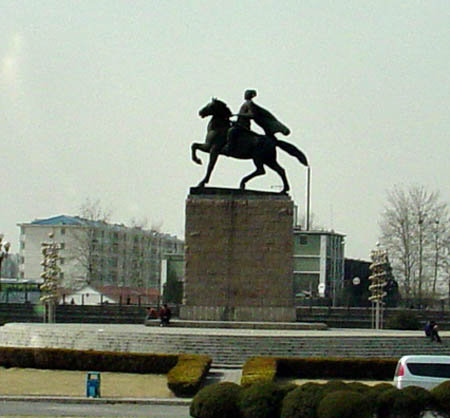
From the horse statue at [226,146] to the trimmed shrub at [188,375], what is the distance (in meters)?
10.1

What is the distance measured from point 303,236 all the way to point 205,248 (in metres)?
41.9

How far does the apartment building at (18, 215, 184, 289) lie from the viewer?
100 metres

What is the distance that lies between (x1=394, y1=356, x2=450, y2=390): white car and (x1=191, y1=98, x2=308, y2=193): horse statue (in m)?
14.6

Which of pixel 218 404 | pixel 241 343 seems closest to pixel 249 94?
pixel 241 343

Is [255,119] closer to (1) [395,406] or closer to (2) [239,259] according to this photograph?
(2) [239,259]

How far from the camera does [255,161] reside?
39312mm

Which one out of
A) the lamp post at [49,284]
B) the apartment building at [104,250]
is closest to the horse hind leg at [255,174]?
the lamp post at [49,284]

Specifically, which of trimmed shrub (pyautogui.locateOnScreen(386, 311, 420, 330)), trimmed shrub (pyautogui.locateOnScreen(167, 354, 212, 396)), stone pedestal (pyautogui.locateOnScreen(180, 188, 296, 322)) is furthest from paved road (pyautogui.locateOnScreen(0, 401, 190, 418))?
trimmed shrub (pyautogui.locateOnScreen(386, 311, 420, 330))

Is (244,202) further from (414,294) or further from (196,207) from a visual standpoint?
(414,294)

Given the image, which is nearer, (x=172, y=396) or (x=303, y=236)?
(x=172, y=396)

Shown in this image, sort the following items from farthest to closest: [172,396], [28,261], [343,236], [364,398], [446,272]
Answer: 1. [28,261]
2. [343,236]
3. [446,272]
4. [172,396]
5. [364,398]

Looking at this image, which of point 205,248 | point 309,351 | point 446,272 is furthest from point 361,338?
point 446,272

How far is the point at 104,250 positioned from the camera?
10694cm

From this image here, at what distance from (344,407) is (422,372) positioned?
779 cm
